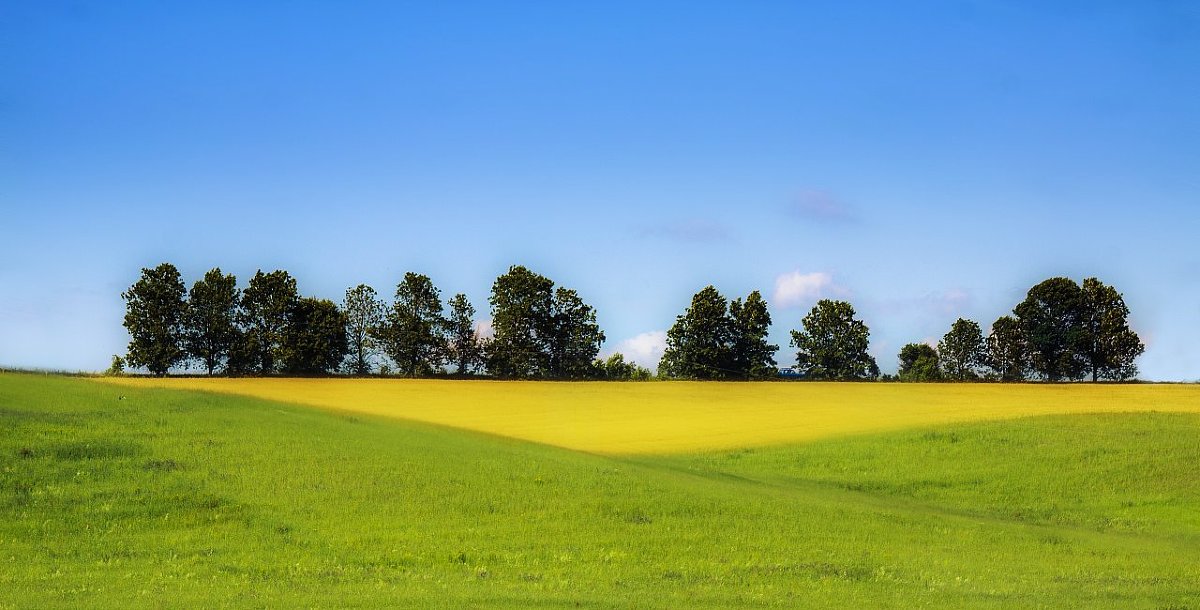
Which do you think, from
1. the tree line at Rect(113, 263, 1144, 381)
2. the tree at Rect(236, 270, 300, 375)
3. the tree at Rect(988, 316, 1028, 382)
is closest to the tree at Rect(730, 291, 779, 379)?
the tree line at Rect(113, 263, 1144, 381)

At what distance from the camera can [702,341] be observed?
3147 inches

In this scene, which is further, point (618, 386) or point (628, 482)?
point (618, 386)

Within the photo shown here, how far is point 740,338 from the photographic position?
79750mm

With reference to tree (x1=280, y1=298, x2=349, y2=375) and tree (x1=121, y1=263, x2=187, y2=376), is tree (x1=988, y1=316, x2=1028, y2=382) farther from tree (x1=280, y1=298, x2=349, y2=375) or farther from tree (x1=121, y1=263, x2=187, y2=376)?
tree (x1=121, y1=263, x2=187, y2=376)

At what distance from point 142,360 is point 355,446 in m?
49.0

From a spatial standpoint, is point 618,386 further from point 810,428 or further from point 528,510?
point 528,510

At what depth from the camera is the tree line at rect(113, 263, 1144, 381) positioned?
247 ft

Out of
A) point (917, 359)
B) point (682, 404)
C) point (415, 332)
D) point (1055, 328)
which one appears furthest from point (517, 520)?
point (917, 359)

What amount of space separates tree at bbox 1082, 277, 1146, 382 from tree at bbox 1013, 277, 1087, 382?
A: 537mm

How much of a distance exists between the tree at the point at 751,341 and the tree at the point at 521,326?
13268 mm

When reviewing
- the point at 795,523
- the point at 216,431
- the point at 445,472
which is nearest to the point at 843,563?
the point at 795,523

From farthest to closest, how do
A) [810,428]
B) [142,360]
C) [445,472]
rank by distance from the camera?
[142,360] → [810,428] → [445,472]

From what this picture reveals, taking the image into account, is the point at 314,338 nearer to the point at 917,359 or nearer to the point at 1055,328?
the point at 1055,328

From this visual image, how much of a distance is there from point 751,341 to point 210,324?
123 ft
